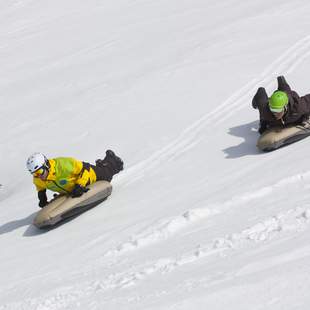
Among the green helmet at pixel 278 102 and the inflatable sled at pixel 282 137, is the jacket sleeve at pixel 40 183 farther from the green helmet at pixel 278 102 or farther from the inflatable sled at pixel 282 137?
the green helmet at pixel 278 102

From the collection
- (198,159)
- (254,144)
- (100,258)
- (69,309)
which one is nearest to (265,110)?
(254,144)

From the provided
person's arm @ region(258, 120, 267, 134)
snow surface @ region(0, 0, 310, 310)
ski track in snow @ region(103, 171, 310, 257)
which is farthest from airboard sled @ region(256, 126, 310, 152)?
ski track in snow @ region(103, 171, 310, 257)

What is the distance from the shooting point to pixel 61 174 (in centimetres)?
980

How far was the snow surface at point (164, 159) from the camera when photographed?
600 cm

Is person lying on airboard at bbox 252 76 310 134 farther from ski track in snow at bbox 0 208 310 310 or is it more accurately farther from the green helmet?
ski track in snow at bbox 0 208 310 310

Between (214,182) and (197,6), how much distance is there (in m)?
15.3

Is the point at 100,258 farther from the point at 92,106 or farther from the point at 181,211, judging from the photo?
the point at 92,106

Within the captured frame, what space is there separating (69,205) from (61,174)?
19.6 inches

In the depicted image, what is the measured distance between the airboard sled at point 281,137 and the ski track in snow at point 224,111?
1913 mm

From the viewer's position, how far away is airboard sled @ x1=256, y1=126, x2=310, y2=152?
989cm

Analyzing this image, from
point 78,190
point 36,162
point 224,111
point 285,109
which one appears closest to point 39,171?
point 36,162

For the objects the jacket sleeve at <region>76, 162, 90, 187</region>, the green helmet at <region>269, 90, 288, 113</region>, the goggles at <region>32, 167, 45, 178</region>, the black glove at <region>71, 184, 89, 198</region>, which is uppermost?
the goggles at <region>32, 167, 45, 178</region>

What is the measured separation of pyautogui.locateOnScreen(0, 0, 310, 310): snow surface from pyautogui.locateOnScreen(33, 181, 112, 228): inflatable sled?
165 mm

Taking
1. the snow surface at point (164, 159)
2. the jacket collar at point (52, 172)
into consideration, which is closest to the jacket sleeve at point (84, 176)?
the jacket collar at point (52, 172)
